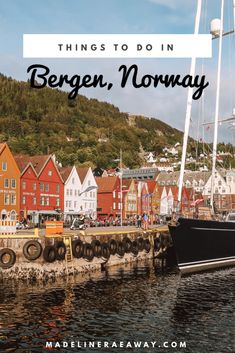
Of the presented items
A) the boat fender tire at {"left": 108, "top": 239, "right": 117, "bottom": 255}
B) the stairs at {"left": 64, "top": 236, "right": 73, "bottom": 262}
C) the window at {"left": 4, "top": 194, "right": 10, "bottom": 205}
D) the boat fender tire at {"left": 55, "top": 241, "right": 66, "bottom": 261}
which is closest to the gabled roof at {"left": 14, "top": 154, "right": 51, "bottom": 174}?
the window at {"left": 4, "top": 194, "right": 10, "bottom": 205}

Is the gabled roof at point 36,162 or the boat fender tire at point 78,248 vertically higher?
the gabled roof at point 36,162

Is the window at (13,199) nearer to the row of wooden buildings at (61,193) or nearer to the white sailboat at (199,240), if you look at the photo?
the row of wooden buildings at (61,193)

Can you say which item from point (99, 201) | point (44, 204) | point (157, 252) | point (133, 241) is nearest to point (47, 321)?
point (133, 241)

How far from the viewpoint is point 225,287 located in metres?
30.0

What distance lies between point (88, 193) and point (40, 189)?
16.0 m

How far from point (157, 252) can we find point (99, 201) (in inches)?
2050

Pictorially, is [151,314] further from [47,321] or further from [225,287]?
[225,287]

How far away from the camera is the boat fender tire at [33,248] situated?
112 feet

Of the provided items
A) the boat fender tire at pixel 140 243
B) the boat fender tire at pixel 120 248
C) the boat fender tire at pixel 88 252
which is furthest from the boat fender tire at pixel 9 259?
the boat fender tire at pixel 140 243

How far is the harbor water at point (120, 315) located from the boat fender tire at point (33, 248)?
2.85 metres

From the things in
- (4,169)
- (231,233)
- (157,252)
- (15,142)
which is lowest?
(157,252)

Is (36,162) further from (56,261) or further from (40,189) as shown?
(56,261)

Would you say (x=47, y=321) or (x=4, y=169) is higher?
(x=4, y=169)

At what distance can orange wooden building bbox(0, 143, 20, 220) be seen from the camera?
73500 mm
